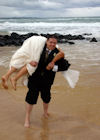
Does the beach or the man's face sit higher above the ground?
the man's face

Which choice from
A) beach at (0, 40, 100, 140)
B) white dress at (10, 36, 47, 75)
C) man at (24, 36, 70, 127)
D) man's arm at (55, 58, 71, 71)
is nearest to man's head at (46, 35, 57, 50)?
man at (24, 36, 70, 127)

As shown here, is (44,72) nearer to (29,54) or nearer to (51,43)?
(29,54)

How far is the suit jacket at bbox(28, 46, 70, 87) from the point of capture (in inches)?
145

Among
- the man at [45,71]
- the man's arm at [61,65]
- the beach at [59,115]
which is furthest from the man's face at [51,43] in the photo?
the beach at [59,115]

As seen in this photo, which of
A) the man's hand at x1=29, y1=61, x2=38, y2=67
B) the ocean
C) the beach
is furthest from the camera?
the ocean

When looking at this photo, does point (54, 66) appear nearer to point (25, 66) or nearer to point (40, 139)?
point (25, 66)

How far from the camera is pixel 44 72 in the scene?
12.4ft

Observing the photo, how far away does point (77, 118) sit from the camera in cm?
433

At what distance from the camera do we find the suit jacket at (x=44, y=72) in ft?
12.1

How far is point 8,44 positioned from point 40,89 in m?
14.0

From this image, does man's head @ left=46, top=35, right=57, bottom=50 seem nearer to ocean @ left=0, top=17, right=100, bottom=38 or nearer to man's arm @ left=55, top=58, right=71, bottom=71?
man's arm @ left=55, top=58, right=71, bottom=71

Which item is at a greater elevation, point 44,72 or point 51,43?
point 51,43

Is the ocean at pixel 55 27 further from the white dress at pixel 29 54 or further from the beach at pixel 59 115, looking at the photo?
the white dress at pixel 29 54

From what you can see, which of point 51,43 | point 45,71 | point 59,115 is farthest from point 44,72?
point 59,115
